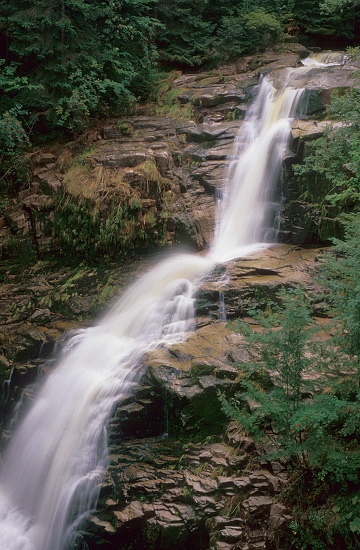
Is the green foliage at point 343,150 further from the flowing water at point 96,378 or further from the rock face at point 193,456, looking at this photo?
the flowing water at point 96,378

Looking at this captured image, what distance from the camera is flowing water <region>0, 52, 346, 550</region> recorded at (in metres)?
5.81

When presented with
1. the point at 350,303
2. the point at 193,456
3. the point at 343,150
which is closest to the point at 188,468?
the point at 193,456

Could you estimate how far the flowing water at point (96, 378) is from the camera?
19.1 feet

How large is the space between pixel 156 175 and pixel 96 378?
5.16 m

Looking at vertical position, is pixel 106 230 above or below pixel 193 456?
above

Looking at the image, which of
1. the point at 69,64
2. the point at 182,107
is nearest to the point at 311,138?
the point at 182,107

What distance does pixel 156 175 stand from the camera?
10352 millimetres

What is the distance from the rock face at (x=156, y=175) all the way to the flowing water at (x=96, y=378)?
510 mm

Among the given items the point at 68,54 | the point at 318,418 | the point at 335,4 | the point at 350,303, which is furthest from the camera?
the point at 68,54

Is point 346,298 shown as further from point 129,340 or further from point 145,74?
point 145,74

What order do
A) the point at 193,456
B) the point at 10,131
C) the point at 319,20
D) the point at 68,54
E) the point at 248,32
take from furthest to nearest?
the point at 319,20 < the point at 248,32 < the point at 68,54 < the point at 10,131 < the point at 193,456

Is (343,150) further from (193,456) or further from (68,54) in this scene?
(68,54)

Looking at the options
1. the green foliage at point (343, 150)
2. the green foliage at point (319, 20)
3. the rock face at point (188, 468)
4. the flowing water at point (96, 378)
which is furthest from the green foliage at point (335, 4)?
the green foliage at point (319, 20)

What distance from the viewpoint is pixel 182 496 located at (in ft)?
17.5
